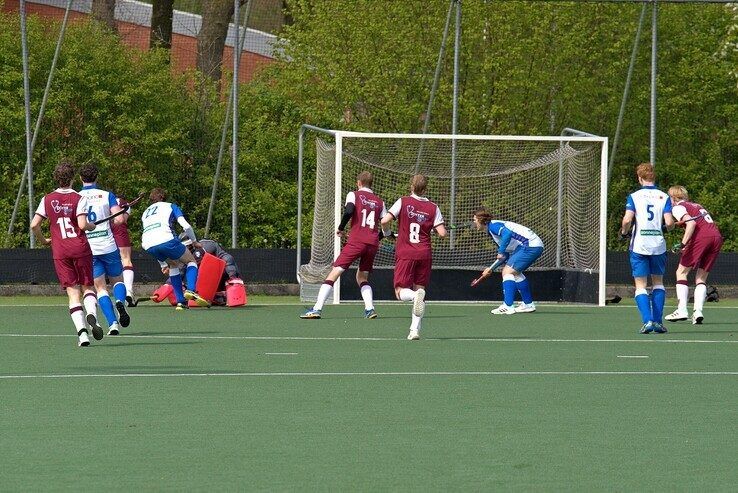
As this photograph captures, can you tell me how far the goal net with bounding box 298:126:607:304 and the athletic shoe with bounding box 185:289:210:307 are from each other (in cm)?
256

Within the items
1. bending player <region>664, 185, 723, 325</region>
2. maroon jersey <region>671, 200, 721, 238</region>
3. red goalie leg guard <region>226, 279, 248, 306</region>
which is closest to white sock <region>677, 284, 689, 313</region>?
bending player <region>664, 185, 723, 325</region>

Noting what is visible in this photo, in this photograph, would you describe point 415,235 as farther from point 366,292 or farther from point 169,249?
point 169,249

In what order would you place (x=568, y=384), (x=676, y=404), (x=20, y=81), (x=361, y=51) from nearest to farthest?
(x=676, y=404) → (x=568, y=384) → (x=20, y=81) → (x=361, y=51)

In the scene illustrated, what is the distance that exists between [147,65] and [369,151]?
4.15m

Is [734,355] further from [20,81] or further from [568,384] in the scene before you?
[20,81]

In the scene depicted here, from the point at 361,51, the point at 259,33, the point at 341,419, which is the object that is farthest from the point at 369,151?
the point at 341,419

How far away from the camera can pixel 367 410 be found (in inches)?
353

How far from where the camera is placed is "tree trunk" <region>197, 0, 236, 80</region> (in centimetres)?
2930

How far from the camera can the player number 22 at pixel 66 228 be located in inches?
510

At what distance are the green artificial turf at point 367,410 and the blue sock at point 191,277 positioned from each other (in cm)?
371

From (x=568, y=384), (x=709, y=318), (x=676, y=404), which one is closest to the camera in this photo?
(x=676, y=404)

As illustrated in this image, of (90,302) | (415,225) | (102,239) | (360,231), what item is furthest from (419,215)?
A: (90,302)

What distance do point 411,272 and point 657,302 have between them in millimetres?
2584

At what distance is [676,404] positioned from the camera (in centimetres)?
935
